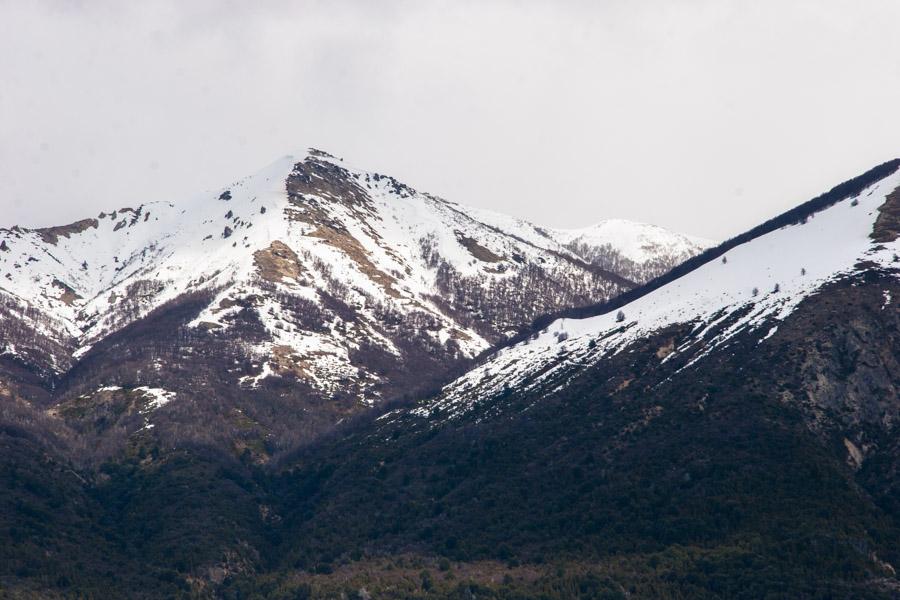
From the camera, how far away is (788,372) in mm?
169875

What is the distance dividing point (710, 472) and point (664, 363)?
4269 centimetres

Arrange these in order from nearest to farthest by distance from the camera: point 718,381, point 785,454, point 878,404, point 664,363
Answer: point 785,454 → point 878,404 → point 718,381 → point 664,363

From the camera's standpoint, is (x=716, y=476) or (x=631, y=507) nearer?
(x=716, y=476)

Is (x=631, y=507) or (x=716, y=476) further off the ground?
(x=631, y=507)

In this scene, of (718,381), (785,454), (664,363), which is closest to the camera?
(785,454)

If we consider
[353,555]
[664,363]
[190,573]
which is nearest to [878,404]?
[664,363]

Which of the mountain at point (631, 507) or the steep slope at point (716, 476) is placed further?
the mountain at point (631, 507)

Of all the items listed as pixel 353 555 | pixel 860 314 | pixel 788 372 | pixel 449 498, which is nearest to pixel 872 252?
pixel 860 314

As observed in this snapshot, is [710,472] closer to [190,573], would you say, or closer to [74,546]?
[190,573]

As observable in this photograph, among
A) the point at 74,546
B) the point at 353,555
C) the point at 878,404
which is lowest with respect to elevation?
the point at 878,404

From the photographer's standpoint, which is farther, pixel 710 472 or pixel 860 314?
pixel 860 314

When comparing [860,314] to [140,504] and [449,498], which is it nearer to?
[449,498]

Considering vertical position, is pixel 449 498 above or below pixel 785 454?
above

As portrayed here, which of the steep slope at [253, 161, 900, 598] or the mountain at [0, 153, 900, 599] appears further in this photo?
the mountain at [0, 153, 900, 599]
